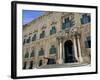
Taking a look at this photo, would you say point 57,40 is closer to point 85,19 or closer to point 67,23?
point 67,23

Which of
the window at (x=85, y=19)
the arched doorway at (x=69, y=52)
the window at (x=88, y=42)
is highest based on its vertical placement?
the window at (x=85, y=19)

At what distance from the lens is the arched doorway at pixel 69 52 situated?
79.9 inches

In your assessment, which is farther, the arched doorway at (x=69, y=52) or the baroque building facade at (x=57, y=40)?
the arched doorway at (x=69, y=52)

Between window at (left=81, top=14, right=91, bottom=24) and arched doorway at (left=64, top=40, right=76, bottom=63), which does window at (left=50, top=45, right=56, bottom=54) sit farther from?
window at (left=81, top=14, right=91, bottom=24)

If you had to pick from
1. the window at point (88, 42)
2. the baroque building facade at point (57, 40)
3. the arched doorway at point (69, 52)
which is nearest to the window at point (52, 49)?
the baroque building facade at point (57, 40)

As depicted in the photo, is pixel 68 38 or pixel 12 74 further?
pixel 68 38

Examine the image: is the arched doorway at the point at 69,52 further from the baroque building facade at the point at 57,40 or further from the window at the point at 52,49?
the window at the point at 52,49

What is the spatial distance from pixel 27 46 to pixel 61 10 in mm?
429

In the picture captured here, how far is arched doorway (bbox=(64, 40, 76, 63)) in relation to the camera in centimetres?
203

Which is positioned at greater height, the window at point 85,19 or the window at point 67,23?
the window at point 85,19

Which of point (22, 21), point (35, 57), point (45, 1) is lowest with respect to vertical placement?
point (35, 57)
